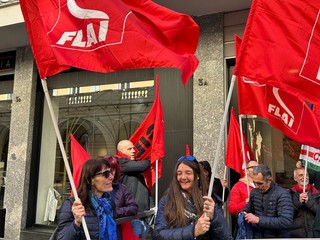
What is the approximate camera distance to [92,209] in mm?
2951

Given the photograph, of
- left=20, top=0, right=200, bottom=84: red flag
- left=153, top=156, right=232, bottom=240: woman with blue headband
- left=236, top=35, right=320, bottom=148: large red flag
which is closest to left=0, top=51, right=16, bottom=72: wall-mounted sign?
left=20, top=0, right=200, bottom=84: red flag

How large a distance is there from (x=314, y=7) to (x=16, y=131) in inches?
321

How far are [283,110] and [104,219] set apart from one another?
2.39 meters

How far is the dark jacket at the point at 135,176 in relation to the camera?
4938 mm

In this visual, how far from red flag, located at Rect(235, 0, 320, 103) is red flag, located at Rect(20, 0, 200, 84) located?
519 mm

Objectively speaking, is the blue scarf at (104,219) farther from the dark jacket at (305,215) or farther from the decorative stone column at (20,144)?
the decorative stone column at (20,144)

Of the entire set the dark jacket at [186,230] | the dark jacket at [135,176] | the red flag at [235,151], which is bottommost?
the dark jacket at [186,230]

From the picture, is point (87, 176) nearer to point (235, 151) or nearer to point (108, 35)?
point (108, 35)

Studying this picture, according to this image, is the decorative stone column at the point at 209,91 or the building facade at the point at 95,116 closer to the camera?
the decorative stone column at the point at 209,91

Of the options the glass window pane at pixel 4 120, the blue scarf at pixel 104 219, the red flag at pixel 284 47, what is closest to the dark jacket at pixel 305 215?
the red flag at pixel 284 47

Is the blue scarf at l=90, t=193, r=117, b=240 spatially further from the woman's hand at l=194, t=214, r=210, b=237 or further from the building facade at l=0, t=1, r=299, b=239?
the building facade at l=0, t=1, r=299, b=239

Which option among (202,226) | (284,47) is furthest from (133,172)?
(284,47)

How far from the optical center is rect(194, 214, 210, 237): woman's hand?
8.76 feet

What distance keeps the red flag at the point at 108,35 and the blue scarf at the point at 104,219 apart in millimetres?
1144
